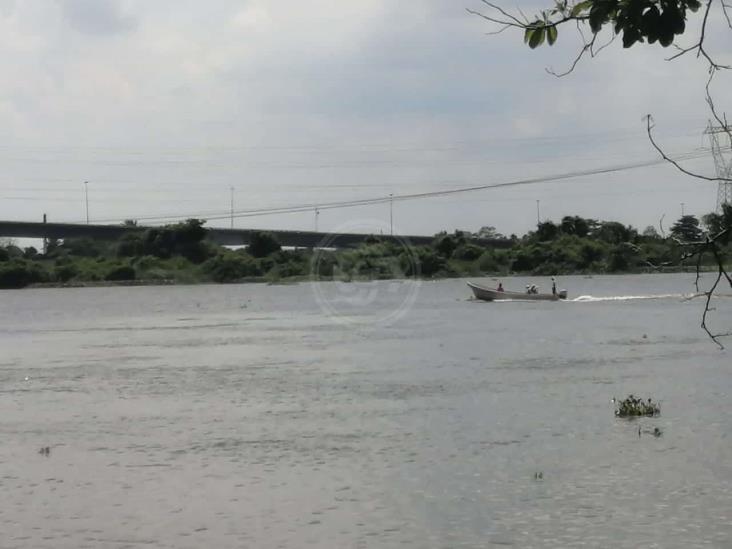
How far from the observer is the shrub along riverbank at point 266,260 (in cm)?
16075

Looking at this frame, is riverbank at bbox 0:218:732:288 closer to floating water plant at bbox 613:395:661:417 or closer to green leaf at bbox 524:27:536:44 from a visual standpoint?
floating water plant at bbox 613:395:661:417

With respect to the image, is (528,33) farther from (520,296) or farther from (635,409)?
(520,296)

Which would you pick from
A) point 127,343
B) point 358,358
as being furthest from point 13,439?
point 127,343

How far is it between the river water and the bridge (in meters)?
106

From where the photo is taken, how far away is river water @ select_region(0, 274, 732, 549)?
1703cm

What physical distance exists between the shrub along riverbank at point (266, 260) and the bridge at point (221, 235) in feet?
4.03

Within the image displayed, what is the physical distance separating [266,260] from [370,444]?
144 m

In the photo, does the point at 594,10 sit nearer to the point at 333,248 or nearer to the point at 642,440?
the point at 642,440

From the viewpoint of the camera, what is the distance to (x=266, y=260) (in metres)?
167

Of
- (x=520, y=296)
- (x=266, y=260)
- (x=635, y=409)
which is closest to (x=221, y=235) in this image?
(x=266, y=260)

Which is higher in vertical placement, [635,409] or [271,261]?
[271,261]

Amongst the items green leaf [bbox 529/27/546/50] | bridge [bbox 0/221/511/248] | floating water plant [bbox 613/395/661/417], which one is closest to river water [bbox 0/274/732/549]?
floating water plant [bbox 613/395/661/417]

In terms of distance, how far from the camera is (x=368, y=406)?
30391 millimetres

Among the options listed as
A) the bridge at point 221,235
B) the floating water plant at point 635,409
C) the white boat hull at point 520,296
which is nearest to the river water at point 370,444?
the floating water plant at point 635,409
